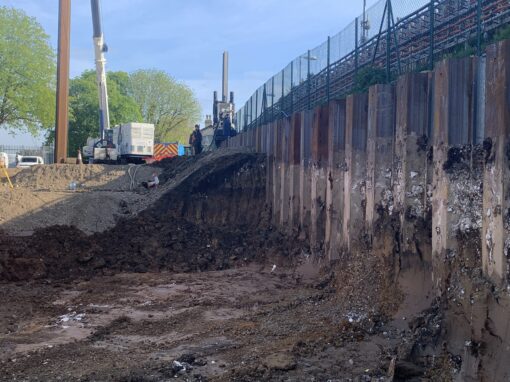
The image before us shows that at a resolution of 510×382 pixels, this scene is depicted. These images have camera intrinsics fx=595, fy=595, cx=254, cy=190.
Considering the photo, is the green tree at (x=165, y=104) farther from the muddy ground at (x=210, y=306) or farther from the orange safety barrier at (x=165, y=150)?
the muddy ground at (x=210, y=306)

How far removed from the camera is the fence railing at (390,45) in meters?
8.42

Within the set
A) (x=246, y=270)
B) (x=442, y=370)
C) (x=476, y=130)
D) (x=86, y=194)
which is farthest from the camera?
(x=86, y=194)

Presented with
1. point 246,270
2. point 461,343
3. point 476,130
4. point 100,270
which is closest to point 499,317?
point 461,343

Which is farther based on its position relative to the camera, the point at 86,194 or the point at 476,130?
the point at 86,194

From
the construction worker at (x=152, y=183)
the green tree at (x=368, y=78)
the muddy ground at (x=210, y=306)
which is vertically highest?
the green tree at (x=368, y=78)

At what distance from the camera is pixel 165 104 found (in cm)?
6531

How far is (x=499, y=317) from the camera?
5445mm

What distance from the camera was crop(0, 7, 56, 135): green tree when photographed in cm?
3650

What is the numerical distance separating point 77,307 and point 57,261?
132 inches

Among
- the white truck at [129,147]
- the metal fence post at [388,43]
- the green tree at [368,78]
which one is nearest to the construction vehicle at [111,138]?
the white truck at [129,147]

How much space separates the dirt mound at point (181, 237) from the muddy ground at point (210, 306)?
4 centimetres

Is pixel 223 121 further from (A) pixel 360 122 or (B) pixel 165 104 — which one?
(B) pixel 165 104

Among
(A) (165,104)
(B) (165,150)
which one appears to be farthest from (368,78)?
(A) (165,104)

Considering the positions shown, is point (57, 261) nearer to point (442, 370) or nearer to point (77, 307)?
point (77, 307)
